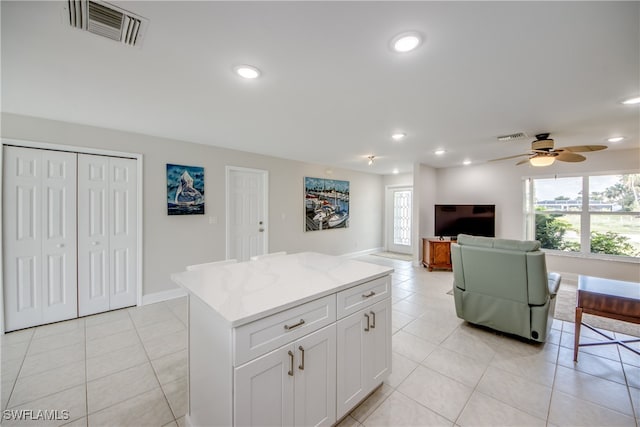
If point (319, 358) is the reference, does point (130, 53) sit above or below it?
above

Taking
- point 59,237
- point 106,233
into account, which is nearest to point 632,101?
point 106,233

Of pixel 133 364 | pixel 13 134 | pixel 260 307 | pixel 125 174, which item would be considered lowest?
pixel 133 364

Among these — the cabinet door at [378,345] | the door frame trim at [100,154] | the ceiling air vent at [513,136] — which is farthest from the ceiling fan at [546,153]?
the door frame trim at [100,154]

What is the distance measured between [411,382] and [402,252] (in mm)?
5594

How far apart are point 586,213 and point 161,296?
724 centimetres

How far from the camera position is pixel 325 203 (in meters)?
5.94

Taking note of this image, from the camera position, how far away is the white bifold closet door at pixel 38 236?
2.70m

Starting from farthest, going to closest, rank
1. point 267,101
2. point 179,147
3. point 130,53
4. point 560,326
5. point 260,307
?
point 179,147 < point 560,326 < point 267,101 < point 130,53 < point 260,307

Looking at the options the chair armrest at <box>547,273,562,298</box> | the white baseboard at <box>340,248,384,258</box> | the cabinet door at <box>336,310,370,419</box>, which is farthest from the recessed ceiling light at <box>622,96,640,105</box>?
the white baseboard at <box>340,248,384,258</box>

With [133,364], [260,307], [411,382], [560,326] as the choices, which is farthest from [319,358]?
[560,326]

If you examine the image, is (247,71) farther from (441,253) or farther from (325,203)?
(441,253)

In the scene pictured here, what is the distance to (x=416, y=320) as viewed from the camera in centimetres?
303

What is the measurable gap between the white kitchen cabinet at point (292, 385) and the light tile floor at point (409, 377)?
0.41 meters

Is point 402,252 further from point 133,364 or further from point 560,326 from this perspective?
point 133,364
